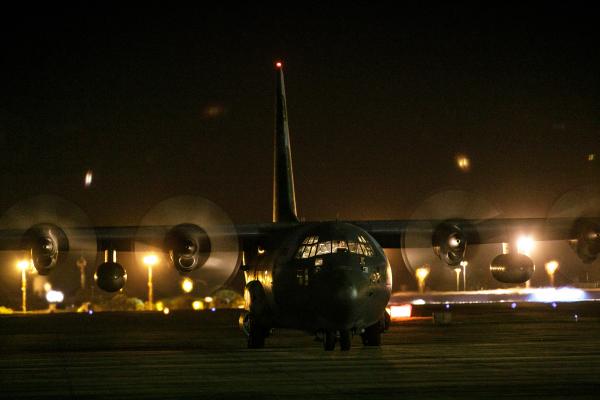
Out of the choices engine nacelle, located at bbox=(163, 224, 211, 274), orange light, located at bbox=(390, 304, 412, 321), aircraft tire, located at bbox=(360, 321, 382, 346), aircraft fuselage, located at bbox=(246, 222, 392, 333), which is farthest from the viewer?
orange light, located at bbox=(390, 304, 412, 321)

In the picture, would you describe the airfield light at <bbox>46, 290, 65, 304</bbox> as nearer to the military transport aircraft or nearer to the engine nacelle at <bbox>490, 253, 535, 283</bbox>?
the military transport aircraft

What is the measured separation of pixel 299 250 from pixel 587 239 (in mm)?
12384

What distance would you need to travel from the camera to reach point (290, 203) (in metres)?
32.0

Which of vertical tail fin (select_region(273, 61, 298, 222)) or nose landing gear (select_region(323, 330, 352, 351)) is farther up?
vertical tail fin (select_region(273, 61, 298, 222))

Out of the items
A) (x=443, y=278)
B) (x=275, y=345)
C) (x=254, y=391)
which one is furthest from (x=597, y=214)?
(x=443, y=278)

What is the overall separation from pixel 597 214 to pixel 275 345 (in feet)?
41.2

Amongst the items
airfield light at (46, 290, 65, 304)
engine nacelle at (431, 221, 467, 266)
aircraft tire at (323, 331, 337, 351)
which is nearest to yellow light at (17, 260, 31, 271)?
airfield light at (46, 290, 65, 304)

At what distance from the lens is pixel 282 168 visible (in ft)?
109

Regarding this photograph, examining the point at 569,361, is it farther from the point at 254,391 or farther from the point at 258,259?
the point at 258,259

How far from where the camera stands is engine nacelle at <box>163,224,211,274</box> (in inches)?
1168

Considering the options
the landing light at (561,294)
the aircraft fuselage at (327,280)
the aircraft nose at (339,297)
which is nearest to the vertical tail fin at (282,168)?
the aircraft fuselage at (327,280)

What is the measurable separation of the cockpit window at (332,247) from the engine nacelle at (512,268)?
29.4 feet

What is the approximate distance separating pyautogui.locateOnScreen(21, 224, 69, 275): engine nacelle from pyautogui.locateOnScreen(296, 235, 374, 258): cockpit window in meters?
10.6

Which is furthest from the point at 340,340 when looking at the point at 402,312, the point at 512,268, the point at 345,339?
the point at 402,312
